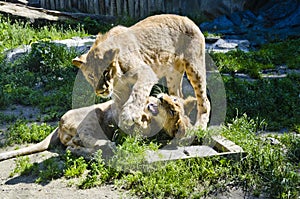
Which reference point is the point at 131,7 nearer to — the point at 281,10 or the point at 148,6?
the point at 148,6

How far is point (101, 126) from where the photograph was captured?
551 centimetres

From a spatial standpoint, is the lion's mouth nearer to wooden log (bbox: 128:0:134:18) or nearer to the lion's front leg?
the lion's front leg

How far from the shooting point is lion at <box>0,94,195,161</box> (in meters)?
5.19

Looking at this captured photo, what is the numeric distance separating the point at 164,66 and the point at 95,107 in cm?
102

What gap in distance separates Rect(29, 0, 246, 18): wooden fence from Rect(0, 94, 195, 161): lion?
8664 millimetres

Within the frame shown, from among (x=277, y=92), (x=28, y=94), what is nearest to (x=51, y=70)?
(x=28, y=94)

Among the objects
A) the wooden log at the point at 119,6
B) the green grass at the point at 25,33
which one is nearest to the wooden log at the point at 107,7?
the wooden log at the point at 119,6

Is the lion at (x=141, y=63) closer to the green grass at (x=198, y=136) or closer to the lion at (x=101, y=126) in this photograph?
the lion at (x=101, y=126)

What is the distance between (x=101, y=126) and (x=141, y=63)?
3.27ft

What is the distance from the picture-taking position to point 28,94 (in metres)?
8.21

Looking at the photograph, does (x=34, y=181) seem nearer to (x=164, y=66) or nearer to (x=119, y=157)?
(x=119, y=157)

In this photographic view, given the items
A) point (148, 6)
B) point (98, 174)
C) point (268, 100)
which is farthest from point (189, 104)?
point (148, 6)

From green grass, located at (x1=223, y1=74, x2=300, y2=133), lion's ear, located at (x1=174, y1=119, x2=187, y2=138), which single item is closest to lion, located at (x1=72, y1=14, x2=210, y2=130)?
lion's ear, located at (x1=174, y1=119, x2=187, y2=138)

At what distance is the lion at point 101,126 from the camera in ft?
17.0
